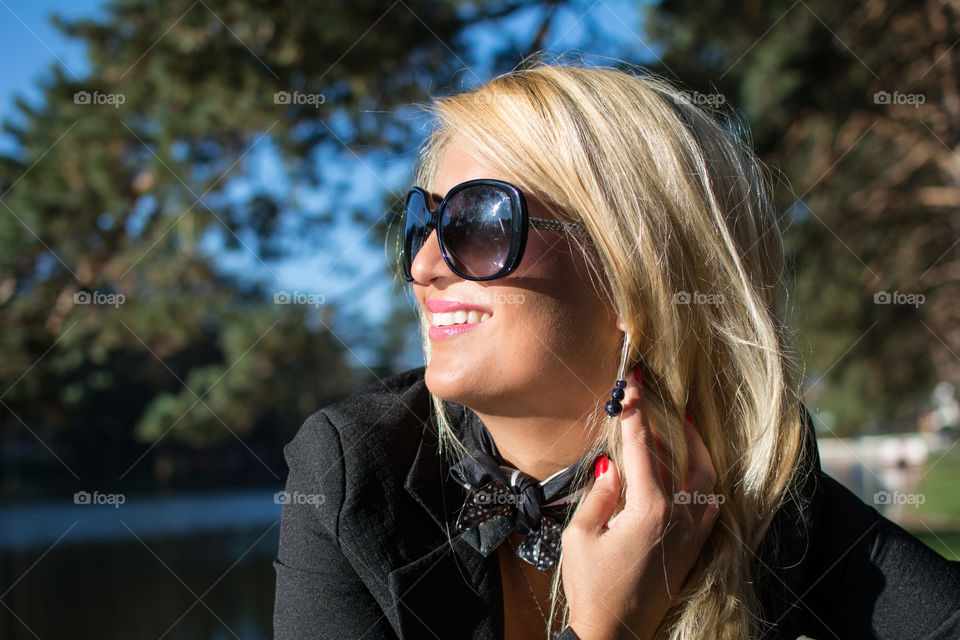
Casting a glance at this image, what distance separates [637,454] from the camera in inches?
64.2

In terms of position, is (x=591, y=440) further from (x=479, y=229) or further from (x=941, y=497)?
(x=941, y=497)

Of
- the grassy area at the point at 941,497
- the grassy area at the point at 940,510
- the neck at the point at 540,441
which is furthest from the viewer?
the grassy area at the point at 941,497

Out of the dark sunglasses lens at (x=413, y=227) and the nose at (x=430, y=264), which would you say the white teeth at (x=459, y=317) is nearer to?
the nose at (x=430, y=264)

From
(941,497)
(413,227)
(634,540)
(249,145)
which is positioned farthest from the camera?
(941,497)

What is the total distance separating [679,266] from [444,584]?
873mm

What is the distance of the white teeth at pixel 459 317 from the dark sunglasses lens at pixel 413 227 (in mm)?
223

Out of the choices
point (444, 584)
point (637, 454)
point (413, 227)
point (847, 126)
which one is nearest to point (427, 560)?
point (444, 584)

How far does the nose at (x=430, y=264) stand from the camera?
1.77m

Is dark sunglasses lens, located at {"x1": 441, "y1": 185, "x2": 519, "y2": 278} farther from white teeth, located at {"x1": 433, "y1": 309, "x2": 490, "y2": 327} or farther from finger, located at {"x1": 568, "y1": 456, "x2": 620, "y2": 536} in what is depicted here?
finger, located at {"x1": 568, "y1": 456, "x2": 620, "y2": 536}

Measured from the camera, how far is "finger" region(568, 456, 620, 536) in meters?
1.61

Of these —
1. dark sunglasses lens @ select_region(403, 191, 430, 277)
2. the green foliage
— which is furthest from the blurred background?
dark sunglasses lens @ select_region(403, 191, 430, 277)

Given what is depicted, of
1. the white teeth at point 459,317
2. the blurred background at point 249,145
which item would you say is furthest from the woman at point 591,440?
the blurred background at point 249,145

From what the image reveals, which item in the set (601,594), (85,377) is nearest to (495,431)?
(601,594)

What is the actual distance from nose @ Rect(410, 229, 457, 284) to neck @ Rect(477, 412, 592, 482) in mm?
333
